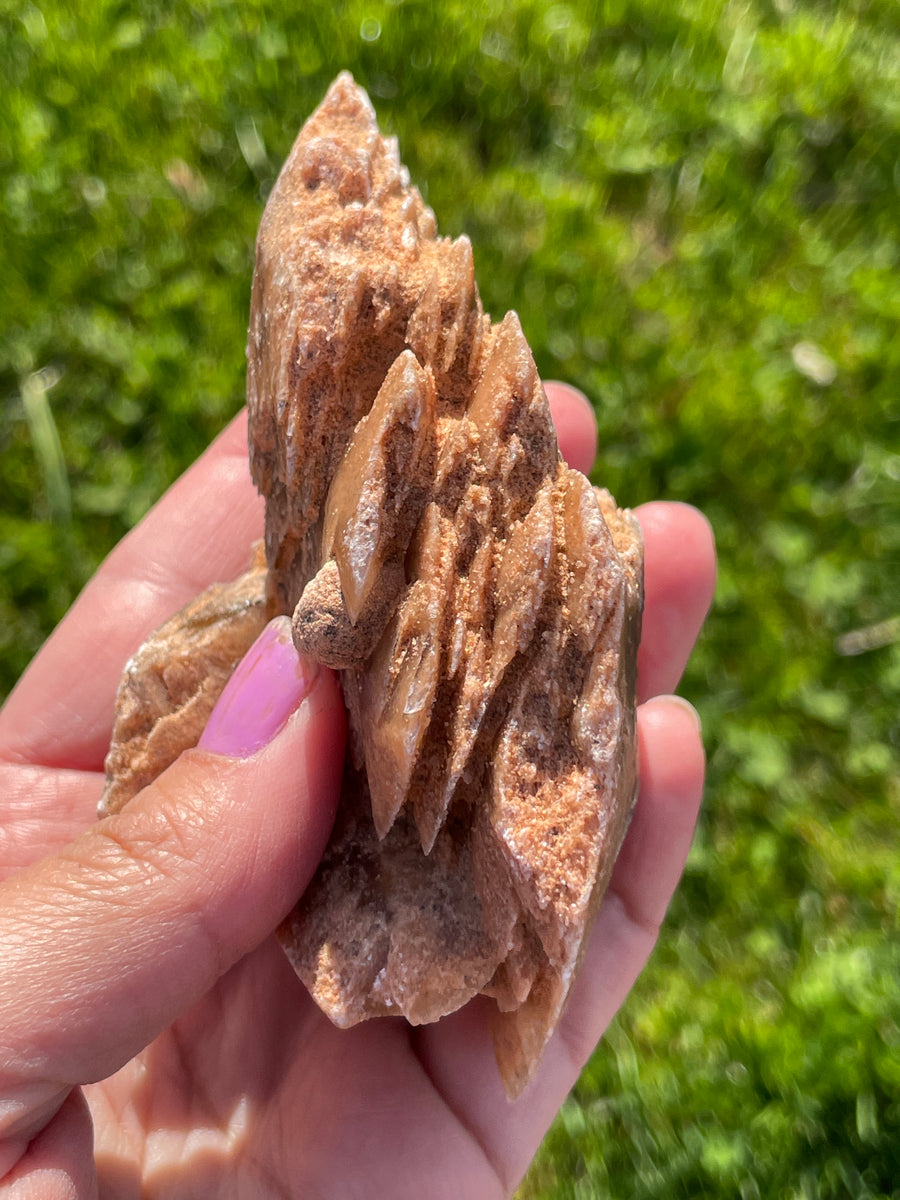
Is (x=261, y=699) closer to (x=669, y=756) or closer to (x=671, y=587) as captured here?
(x=669, y=756)

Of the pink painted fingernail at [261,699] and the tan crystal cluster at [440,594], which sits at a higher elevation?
the tan crystal cluster at [440,594]

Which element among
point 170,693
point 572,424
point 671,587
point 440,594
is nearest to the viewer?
point 440,594

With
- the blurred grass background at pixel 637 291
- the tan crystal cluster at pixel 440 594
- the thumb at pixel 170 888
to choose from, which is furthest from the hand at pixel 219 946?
the blurred grass background at pixel 637 291

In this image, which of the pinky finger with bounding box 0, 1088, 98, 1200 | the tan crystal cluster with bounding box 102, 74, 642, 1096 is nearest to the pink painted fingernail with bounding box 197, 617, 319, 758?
the tan crystal cluster with bounding box 102, 74, 642, 1096

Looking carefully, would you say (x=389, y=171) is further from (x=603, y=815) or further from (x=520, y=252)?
(x=520, y=252)

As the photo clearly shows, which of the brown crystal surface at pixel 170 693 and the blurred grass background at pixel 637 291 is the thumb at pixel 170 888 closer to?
the brown crystal surface at pixel 170 693

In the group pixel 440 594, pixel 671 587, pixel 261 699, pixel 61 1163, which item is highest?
pixel 440 594

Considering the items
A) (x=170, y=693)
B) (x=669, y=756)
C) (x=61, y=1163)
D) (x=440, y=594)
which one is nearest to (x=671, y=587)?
(x=669, y=756)

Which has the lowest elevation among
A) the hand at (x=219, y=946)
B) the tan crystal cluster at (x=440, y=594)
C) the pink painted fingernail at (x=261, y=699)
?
the hand at (x=219, y=946)
